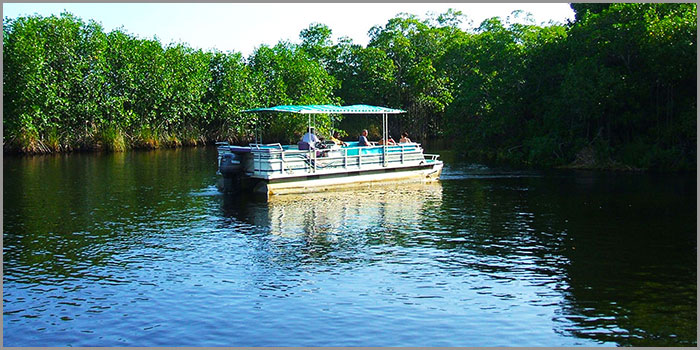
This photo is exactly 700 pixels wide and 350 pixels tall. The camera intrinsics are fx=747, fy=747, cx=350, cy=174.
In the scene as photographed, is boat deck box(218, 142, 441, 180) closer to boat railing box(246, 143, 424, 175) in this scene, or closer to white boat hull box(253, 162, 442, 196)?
boat railing box(246, 143, 424, 175)

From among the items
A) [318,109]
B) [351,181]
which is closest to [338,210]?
[351,181]

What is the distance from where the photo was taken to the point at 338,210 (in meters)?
24.9

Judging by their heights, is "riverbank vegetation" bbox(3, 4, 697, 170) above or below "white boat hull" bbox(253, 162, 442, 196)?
above

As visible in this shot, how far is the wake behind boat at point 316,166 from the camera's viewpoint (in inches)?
1101

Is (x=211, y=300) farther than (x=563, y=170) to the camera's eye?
No

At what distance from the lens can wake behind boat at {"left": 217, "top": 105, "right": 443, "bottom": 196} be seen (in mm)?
27953

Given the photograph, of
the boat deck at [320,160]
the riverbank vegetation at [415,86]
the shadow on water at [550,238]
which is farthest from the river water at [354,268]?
the riverbank vegetation at [415,86]

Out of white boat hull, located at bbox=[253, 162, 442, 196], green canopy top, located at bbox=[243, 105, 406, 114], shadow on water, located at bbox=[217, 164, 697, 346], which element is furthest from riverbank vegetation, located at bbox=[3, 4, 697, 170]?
green canopy top, located at bbox=[243, 105, 406, 114]

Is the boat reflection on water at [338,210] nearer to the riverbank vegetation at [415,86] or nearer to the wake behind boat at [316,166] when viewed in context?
the wake behind boat at [316,166]

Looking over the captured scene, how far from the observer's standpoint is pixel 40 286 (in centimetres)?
1530

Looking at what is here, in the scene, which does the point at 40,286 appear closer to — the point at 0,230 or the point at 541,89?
the point at 0,230

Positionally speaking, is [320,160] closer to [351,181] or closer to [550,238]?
[351,181]

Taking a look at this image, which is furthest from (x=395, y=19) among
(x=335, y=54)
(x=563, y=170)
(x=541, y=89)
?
(x=563, y=170)

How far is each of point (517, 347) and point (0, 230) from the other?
15.4 metres
